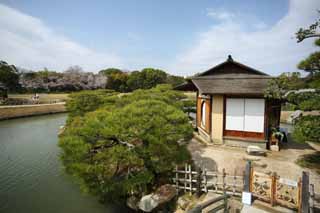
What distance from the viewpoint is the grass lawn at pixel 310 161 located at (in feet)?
21.2

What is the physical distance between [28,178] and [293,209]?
9.48 m

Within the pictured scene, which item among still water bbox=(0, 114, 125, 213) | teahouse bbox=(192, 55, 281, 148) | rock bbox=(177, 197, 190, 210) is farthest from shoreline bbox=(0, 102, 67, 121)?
rock bbox=(177, 197, 190, 210)

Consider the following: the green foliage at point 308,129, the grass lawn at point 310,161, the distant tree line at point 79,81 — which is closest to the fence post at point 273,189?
the green foliage at point 308,129

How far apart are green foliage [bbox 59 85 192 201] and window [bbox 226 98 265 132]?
418 centimetres

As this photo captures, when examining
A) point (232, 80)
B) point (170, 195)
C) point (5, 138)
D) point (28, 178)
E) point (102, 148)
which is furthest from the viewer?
point (5, 138)

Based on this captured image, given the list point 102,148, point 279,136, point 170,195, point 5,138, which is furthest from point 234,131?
point 5,138

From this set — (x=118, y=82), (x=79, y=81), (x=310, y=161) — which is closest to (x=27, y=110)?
(x=79, y=81)

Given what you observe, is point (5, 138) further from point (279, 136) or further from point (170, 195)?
point (279, 136)

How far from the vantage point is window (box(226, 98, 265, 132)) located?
26.2ft

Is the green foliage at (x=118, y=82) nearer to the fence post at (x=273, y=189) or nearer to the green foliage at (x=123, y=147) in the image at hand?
the green foliage at (x=123, y=147)

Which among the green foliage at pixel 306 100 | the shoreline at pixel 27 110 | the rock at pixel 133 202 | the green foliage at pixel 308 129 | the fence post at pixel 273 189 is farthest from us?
the shoreline at pixel 27 110

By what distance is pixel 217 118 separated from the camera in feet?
28.5

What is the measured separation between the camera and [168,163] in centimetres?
488

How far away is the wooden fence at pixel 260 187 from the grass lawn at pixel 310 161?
7.17ft
